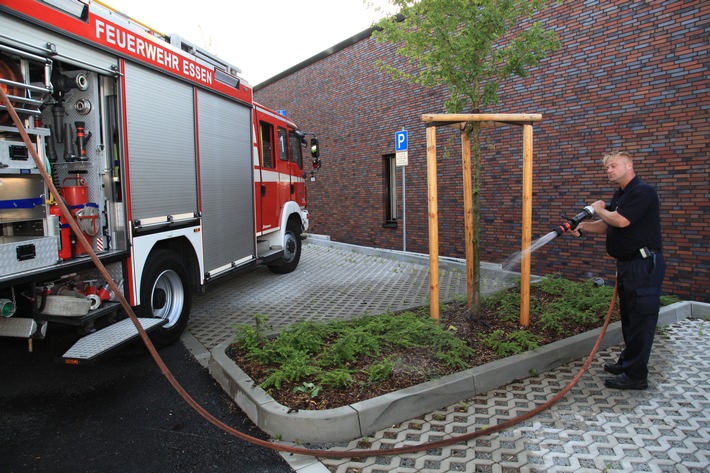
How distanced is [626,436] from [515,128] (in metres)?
6.87

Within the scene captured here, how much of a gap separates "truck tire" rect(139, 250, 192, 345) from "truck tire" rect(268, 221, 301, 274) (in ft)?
13.1

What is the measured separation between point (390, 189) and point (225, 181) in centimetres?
720

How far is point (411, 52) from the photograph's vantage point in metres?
5.77

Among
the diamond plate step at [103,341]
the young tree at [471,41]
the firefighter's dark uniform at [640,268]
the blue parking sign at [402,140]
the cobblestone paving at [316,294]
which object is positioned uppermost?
the young tree at [471,41]

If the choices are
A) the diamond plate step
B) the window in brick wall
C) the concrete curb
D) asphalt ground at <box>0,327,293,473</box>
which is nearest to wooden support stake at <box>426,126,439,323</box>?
the concrete curb

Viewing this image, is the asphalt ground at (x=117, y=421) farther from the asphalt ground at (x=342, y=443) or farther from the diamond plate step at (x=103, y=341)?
the diamond plate step at (x=103, y=341)

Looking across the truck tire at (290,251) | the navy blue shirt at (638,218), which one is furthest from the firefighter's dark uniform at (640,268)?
the truck tire at (290,251)

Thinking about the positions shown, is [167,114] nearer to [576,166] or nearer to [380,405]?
[380,405]

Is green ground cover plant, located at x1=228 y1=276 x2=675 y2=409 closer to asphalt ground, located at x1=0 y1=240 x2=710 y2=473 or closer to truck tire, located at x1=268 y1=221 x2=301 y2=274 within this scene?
asphalt ground, located at x1=0 y1=240 x2=710 y2=473

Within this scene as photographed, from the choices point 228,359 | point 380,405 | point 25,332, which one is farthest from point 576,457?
point 25,332

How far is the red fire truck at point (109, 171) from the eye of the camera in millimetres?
3766

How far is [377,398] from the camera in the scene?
141 inches

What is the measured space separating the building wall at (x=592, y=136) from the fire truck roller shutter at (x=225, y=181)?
3084mm

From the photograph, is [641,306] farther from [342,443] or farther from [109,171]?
[109,171]
